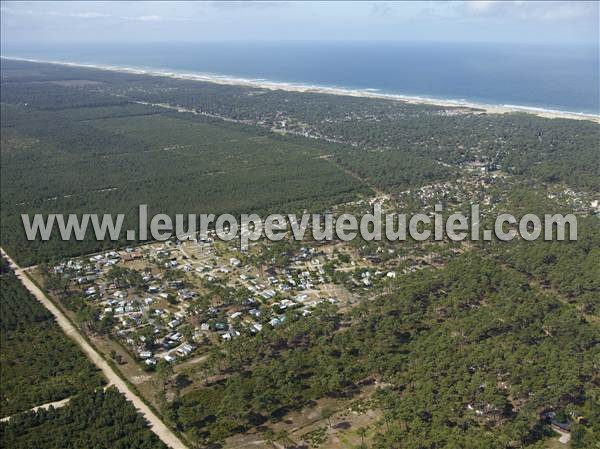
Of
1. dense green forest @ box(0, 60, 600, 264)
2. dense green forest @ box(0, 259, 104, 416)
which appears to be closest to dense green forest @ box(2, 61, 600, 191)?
dense green forest @ box(0, 60, 600, 264)

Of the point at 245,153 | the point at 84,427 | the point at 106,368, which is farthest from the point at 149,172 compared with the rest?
the point at 84,427

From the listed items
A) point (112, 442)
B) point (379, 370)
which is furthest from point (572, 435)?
point (112, 442)

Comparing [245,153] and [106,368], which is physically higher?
[245,153]

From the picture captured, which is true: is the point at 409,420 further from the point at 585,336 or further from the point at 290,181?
the point at 290,181

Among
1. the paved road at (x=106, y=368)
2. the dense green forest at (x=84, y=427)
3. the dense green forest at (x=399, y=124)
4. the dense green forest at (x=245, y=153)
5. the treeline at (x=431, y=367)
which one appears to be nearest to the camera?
the treeline at (x=431, y=367)

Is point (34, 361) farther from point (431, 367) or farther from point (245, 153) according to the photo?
point (245, 153)

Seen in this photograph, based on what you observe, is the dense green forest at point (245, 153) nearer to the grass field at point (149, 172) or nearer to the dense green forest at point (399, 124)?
the grass field at point (149, 172)

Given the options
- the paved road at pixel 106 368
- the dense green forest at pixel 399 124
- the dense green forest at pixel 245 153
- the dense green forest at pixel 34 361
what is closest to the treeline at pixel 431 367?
the paved road at pixel 106 368
